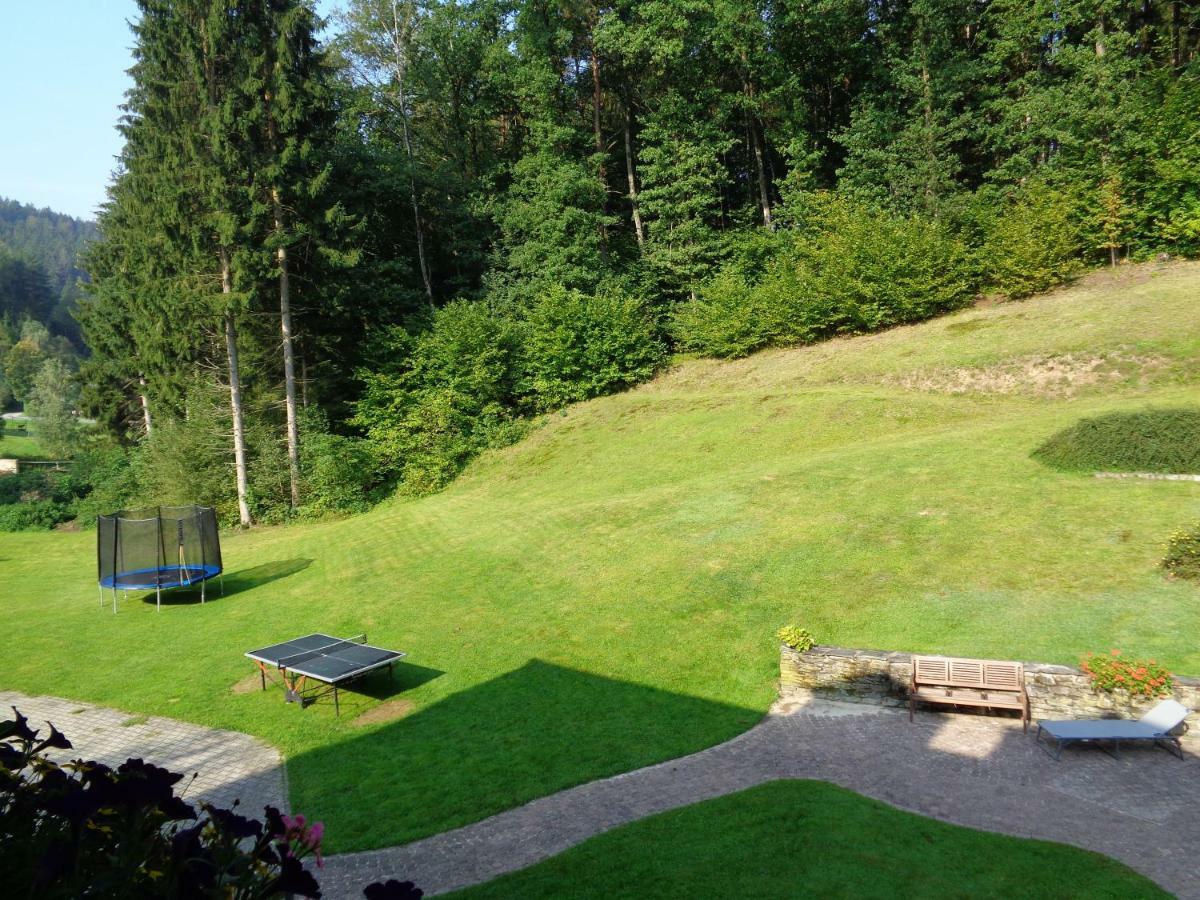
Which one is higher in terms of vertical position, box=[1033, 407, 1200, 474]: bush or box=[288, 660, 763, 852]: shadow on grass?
box=[1033, 407, 1200, 474]: bush

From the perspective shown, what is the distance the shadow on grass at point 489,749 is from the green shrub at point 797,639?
1255 millimetres

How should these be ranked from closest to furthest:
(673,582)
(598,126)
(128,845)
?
1. (128,845)
2. (673,582)
3. (598,126)

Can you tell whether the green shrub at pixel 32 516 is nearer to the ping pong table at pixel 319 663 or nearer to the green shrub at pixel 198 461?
the green shrub at pixel 198 461

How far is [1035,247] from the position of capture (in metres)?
30.0

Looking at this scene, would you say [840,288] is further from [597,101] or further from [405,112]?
[405,112]

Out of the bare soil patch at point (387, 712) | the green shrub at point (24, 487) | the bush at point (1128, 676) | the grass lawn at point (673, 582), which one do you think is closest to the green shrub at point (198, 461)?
the grass lawn at point (673, 582)

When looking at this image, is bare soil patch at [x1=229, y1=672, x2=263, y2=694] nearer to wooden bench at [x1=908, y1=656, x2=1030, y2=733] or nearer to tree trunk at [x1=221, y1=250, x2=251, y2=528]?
wooden bench at [x1=908, y1=656, x2=1030, y2=733]

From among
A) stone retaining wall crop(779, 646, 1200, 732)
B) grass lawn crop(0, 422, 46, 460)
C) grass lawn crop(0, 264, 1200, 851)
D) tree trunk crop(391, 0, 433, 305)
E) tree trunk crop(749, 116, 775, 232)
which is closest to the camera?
stone retaining wall crop(779, 646, 1200, 732)

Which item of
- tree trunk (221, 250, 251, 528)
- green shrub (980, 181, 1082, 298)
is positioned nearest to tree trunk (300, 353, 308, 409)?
tree trunk (221, 250, 251, 528)

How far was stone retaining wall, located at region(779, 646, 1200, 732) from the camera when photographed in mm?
9633

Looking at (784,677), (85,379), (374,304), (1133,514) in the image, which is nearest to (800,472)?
(1133,514)

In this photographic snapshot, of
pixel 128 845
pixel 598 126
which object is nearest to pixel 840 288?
pixel 598 126

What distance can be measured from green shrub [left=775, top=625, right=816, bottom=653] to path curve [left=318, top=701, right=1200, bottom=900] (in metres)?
1.15

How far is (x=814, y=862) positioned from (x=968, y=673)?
5262 millimetres
